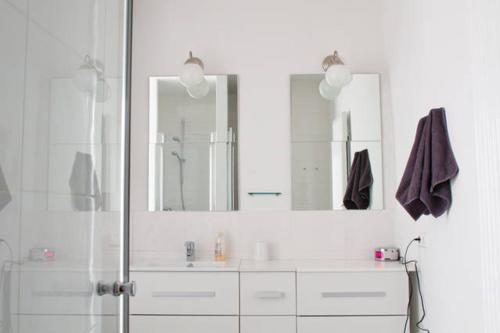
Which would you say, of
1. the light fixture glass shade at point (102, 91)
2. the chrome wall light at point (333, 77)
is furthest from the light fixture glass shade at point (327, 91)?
the light fixture glass shade at point (102, 91)

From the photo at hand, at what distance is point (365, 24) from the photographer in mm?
2746

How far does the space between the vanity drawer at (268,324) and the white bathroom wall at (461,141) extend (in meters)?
0.71

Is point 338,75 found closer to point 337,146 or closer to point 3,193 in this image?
point 337,146

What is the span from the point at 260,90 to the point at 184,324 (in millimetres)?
1541

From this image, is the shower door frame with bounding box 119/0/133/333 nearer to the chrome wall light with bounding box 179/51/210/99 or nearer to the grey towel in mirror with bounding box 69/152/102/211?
the grey towel in mirror with bounding box 69/152/102/211

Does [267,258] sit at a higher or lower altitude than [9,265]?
lower

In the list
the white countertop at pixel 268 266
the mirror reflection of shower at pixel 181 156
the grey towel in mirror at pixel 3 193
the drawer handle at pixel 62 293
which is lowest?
the white countertop at pixel 268 266

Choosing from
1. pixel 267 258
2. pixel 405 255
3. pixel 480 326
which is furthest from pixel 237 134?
pixel 480 326

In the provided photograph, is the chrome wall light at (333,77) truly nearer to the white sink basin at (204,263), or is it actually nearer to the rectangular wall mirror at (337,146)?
the rectangular wall mirror at (337,146)

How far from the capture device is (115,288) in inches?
43.2

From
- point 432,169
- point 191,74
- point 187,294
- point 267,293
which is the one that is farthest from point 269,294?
point 191,74

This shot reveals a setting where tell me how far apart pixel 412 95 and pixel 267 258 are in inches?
51.1

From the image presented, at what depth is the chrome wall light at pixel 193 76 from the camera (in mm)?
2604

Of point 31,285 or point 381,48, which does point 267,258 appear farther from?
point 31,285
